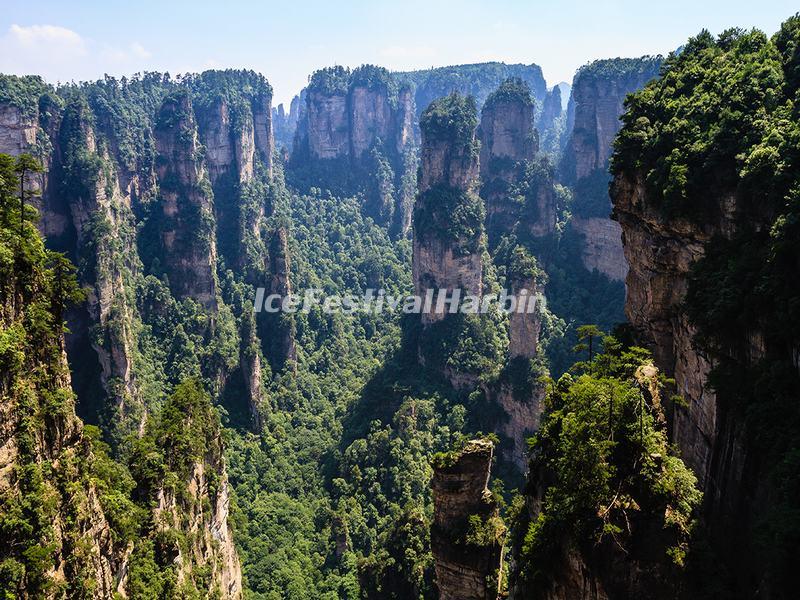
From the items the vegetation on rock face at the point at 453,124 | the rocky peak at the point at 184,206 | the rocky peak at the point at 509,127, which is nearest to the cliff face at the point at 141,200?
the rocky peak at the point at 184,206

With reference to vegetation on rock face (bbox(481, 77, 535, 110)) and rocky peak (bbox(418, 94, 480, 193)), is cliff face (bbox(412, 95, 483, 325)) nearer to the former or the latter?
rocky peak (bbox(418, 94, 480, 193))

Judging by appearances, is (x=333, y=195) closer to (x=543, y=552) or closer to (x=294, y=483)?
(x=294, y=483)

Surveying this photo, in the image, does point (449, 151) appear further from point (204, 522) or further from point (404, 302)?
point (204, 522)

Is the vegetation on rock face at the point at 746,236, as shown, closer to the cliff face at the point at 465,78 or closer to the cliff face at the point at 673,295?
the cliff face at the point at 673,295

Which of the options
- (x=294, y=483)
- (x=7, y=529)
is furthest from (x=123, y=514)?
(x=294, y=483)

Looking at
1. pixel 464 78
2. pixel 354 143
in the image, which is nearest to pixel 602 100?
pixel 354 143

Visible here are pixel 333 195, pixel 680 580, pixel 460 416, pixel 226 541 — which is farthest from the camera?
pixel 333 195
